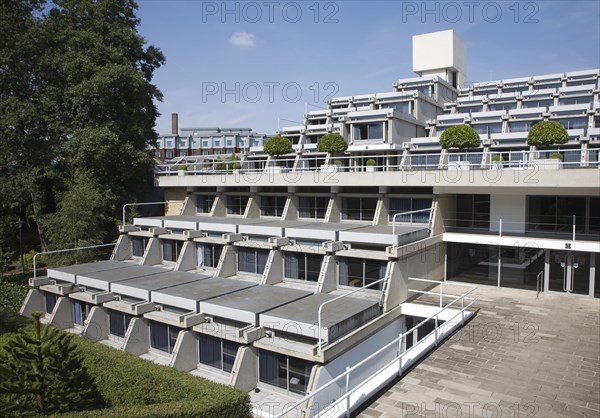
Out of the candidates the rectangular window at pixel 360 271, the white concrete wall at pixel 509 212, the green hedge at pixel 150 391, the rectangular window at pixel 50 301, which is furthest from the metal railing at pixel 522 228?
the rectangular window at pixel 50 301

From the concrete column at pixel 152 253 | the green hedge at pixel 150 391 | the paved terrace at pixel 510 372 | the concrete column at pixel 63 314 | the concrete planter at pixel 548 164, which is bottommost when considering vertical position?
the concrete column at pixel 63 314

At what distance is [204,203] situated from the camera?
36.5 m

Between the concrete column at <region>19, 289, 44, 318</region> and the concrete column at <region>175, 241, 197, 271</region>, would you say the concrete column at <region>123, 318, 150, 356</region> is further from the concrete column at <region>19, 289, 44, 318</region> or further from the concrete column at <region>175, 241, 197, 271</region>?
the concrete column at <region>19, 289, 44, 318</region>

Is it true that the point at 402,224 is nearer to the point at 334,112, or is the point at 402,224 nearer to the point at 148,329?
the point at 148,329

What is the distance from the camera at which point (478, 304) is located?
794 inches

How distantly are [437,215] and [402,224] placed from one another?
101 inches

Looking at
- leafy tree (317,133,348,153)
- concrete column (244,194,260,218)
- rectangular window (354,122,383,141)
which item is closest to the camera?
concrete column (244,194,260,218)

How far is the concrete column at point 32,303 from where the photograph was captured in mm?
25750

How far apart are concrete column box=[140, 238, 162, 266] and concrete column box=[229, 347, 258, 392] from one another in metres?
15.0

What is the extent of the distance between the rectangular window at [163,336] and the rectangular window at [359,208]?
1346 cm

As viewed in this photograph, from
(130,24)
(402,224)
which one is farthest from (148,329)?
(130,24)

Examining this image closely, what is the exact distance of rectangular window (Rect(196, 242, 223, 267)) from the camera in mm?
28266

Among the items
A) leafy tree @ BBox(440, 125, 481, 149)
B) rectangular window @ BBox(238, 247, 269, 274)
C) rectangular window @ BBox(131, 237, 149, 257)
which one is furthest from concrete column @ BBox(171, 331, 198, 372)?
leafy tree @ BBox(440, 125, 481, 149)

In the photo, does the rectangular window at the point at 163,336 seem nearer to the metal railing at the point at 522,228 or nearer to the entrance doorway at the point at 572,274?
the metal railing at the point at 522,228
